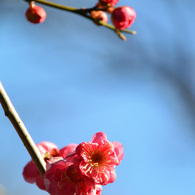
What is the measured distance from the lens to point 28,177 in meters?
0.90

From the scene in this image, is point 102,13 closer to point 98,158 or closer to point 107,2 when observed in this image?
point 107,2

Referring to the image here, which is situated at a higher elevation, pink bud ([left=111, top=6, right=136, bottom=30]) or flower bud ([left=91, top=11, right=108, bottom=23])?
pink bud ([left=111, top=6, right=136, bottom=30])

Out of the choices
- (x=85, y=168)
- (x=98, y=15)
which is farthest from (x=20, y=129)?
(x=98, y=15)

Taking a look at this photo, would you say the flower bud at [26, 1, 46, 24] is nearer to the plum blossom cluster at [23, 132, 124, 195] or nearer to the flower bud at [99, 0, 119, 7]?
the flower bud at [99, 0, 119, 7]

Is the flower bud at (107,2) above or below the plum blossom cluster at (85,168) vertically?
above

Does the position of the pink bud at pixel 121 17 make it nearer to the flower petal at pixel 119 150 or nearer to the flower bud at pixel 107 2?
the flower bud at pixel 107 2

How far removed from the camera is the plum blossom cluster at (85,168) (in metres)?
0.66

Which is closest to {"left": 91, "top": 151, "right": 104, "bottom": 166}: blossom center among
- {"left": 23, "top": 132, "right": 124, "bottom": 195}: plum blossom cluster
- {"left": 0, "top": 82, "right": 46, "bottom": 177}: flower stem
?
{"left": 23, "top": 132, "right": 124, "bottom": 195}: plum blossom cluster

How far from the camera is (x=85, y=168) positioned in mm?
665

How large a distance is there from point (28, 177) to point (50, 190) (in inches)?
9.7

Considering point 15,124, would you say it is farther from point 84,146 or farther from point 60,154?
point 60,154

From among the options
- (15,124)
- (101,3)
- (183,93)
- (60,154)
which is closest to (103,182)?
(15,124)

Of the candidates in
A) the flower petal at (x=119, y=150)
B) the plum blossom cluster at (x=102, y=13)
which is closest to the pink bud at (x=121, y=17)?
the plum blossom cluster at (x=102, y=13)

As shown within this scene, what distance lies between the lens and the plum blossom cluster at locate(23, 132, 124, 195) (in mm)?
661
